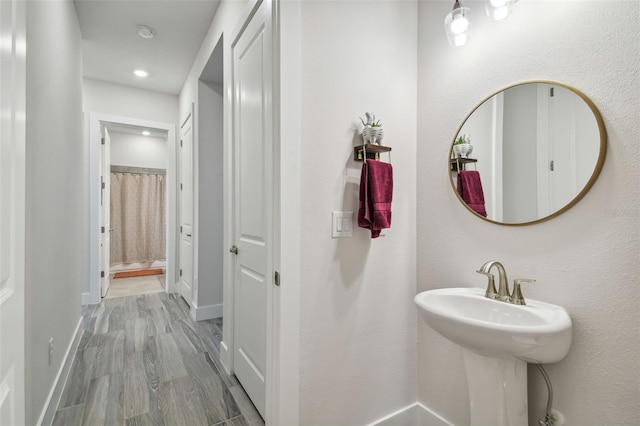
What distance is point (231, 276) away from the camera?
2045 mm

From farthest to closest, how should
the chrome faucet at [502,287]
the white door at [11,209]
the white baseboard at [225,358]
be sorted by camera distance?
1. the white baseboard at [225,358]
2. the chrome faucet at [502,287]
3. the white door at [11,209]

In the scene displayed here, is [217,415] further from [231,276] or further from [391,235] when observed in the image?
[391,235]

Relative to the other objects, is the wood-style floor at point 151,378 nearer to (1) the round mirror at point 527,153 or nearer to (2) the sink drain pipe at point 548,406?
(2) the sink drain pipe at point 548,406

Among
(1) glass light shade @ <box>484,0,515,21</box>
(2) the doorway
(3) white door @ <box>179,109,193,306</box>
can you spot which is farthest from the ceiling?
(1) glass light shade @ <box>484,0,515,21</box>

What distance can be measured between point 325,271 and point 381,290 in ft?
1.16

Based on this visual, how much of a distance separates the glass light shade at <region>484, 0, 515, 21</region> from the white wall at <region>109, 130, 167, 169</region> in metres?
5.09

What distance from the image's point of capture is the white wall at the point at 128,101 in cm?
358

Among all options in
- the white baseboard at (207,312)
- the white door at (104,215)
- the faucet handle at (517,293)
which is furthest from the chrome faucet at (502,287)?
the white door at (104,215)

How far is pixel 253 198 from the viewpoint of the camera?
67.3 inches

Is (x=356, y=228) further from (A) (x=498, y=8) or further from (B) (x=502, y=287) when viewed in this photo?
(A) (x=498, y=8)

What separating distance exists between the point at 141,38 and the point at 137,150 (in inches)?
→ 120

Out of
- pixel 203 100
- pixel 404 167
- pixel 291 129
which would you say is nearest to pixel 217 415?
pixel 291 129

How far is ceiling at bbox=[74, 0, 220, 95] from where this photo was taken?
2414mm

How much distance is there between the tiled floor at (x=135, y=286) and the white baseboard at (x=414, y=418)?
3663mm
